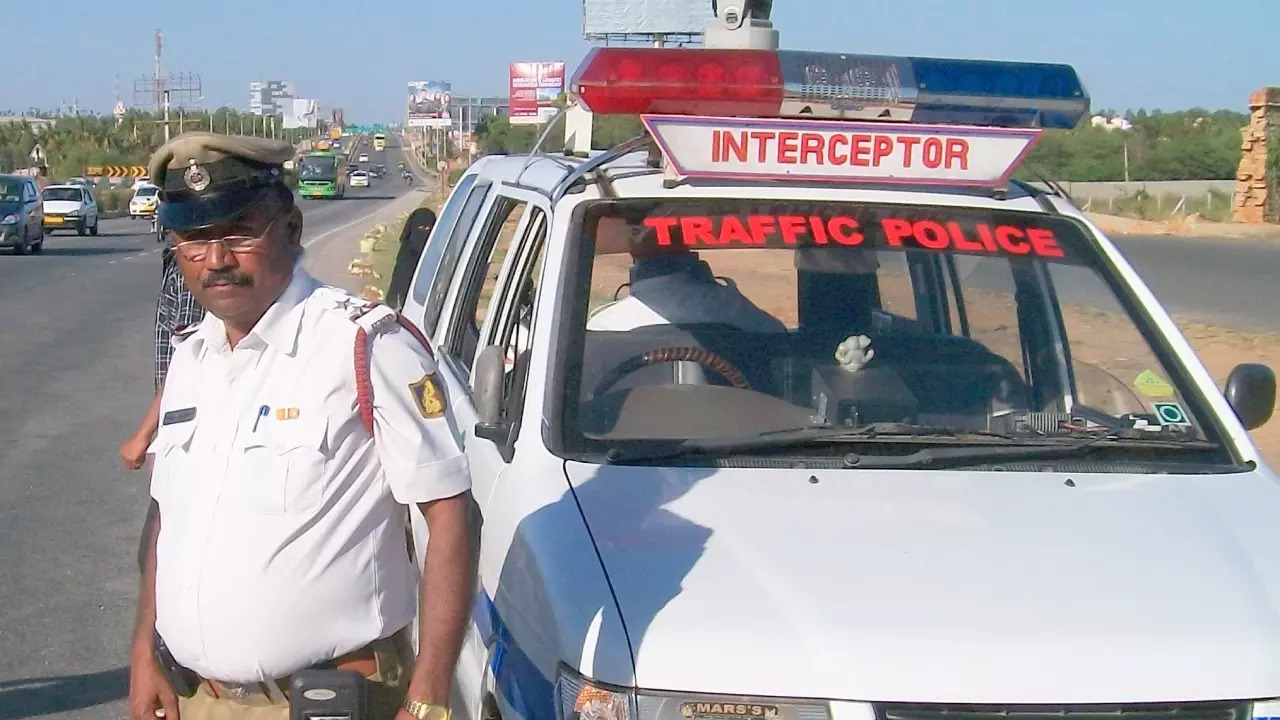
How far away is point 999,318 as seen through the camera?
415cm

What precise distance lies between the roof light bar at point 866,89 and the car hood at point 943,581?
104cm

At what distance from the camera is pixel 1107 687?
2.40 m

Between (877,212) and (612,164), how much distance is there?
29.0 inches

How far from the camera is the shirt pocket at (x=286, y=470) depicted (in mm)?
2391

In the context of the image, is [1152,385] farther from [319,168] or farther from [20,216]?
[319,168]

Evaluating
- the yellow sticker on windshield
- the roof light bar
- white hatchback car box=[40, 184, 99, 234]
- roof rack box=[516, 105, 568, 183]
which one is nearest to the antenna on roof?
roof rack box=[516, 105, 568, 183]

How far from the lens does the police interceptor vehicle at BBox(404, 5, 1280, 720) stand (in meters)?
2.44

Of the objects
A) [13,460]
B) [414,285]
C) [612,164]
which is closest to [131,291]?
[13,460]

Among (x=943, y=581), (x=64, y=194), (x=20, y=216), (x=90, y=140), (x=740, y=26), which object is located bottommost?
(x=90, y=140)

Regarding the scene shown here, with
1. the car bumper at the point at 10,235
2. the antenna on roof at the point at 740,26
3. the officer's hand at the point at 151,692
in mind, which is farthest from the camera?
the car bumper at the point at 10,235

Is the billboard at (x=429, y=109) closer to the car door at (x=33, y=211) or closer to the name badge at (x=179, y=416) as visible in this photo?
the car door at (x=33, y=211)

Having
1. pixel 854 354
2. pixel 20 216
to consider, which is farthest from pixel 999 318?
pixel 20 216

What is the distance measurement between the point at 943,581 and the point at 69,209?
38201mm

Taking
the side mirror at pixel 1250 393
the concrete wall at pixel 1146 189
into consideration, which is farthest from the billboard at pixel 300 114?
the side mirror at pixel 1250 393
